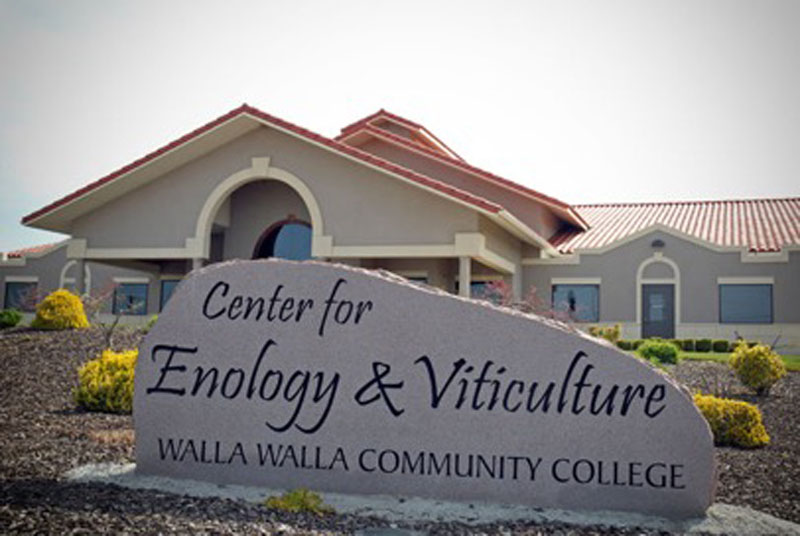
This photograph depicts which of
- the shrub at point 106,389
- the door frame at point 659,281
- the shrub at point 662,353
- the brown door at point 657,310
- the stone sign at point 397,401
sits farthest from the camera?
the brown door at point 657,310

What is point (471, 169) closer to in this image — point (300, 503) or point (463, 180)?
point (463, 180)

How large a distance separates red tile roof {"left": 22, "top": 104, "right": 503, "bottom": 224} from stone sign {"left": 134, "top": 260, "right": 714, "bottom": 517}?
1232 cm

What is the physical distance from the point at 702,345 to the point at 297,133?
1419 centimetres

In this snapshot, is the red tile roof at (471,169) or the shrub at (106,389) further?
the red tile roof at (471,169)

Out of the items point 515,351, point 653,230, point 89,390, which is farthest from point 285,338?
point 653,230

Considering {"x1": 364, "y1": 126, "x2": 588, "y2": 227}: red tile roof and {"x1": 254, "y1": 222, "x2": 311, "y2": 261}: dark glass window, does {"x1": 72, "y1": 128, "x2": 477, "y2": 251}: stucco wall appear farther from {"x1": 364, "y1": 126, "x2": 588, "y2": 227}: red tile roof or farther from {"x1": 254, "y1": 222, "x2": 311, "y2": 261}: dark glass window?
{"x1": 364, "y1": 126, "x2": 588, "y2": 227}: red tile roof

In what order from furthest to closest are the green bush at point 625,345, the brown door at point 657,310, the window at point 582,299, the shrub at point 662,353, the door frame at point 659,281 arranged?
the window at point 582,299 < the brown door at point 657,310 < the door frame at point 659,281 < the green bush at point 625,345 < the shrub at point 662,353

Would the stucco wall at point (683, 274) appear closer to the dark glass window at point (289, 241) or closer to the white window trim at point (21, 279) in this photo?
the dark glass window at point (289, 241)

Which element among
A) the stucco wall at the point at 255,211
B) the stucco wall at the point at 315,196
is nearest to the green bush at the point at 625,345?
the stucco wall at the point at 315,196

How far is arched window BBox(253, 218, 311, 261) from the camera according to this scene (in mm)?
22656

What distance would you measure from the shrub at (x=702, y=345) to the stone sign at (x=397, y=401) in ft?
60.7

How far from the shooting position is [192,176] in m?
21.3

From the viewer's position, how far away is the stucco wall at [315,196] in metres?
19.6

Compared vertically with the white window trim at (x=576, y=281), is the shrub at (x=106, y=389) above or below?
below
